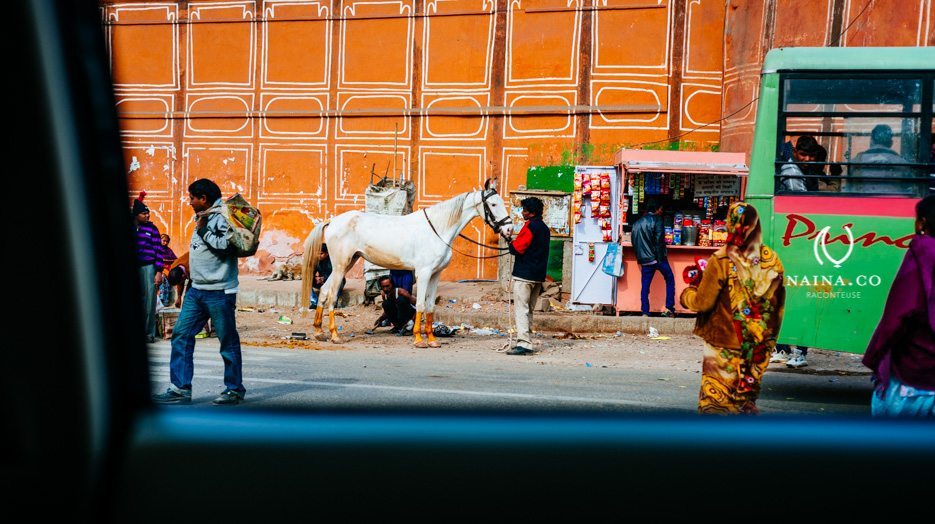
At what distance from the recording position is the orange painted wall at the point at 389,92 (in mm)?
20500

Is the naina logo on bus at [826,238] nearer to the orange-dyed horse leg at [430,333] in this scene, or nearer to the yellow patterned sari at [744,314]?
the yellow patterned sari at [744,314]

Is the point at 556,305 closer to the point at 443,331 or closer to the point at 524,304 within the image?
the point at 443,331

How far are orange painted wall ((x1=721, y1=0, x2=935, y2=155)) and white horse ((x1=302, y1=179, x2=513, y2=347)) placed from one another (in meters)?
7.54

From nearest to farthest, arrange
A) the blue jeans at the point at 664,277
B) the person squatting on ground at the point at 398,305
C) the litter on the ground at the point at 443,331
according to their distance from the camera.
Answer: the person squatting on ground at the point at 398,305 < the litter on the ground at the point at 443,331 < the blue jeans at the point at 664,277

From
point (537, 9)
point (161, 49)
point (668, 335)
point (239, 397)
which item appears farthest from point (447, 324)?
point (161, 49)

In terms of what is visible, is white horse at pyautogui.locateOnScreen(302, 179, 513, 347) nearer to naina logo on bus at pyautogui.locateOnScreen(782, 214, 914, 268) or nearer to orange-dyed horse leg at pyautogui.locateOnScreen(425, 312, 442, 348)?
orange-dyed horse leg at pyautogui.locateOnScreen(425, 312, 442, 348)

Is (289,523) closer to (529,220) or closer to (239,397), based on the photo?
(239,397)

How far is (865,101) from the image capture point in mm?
8117

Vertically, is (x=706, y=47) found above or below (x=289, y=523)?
above

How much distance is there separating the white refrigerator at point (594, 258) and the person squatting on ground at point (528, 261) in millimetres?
3554

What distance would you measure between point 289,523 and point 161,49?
79.0ft

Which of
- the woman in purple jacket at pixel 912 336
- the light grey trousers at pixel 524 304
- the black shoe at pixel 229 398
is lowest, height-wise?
the black shoe at pixel 229 398

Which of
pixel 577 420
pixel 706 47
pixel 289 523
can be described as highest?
pixel 706 47

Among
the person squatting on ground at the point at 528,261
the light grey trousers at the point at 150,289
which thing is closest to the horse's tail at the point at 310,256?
the light grey trousers at the point at 150,289
